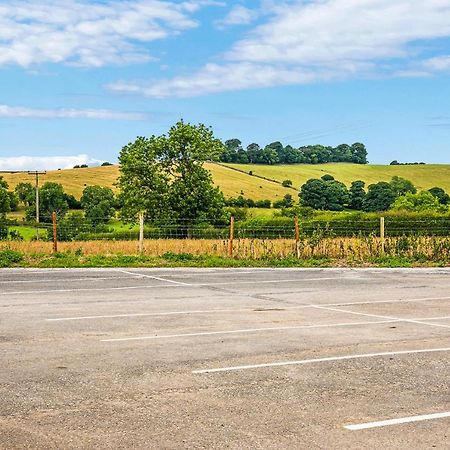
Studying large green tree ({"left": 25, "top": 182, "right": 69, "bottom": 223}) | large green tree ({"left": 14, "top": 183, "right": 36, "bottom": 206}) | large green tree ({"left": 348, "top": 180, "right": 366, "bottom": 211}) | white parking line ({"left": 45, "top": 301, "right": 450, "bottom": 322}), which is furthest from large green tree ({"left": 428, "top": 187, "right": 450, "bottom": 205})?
white parking line ({"left": 45, "top": 301, "right": 450, "bottom": 322})

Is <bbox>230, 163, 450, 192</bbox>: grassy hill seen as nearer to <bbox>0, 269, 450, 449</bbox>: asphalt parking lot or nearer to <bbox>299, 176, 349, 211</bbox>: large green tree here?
<bbox>299, 176, 349, 211</bbox>: large green tree

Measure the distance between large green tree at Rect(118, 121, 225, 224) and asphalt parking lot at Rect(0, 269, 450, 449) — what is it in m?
41.6

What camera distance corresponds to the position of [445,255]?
96.4ft

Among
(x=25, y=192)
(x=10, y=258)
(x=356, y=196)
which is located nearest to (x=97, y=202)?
(x=25, y=192)

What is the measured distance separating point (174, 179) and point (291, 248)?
109ft

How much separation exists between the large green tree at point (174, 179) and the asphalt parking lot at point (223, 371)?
41554 mm

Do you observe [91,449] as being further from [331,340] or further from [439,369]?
[331,340]

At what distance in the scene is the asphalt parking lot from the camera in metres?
6.72

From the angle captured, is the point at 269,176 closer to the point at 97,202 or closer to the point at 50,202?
the point at 97,202

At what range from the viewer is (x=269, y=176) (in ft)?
366

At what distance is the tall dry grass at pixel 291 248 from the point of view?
1165 inches

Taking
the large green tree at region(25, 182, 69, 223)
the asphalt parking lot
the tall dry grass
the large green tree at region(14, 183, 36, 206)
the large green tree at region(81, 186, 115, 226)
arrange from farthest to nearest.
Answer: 1. the large green tree at region(14, 183, 36, 206)
2. the large green tree at region(25, 182, 69, 223)
3. the large green tree at region(81, 186, 115, 226)
4. the tall dry grass
5. the asphalt parking lot

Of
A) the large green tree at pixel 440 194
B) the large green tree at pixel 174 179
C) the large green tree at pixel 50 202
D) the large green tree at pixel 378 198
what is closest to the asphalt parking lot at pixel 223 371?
the large green tree at pixel 174 179

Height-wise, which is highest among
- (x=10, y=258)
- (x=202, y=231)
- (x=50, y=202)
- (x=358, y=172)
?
(x=358, y=172)
